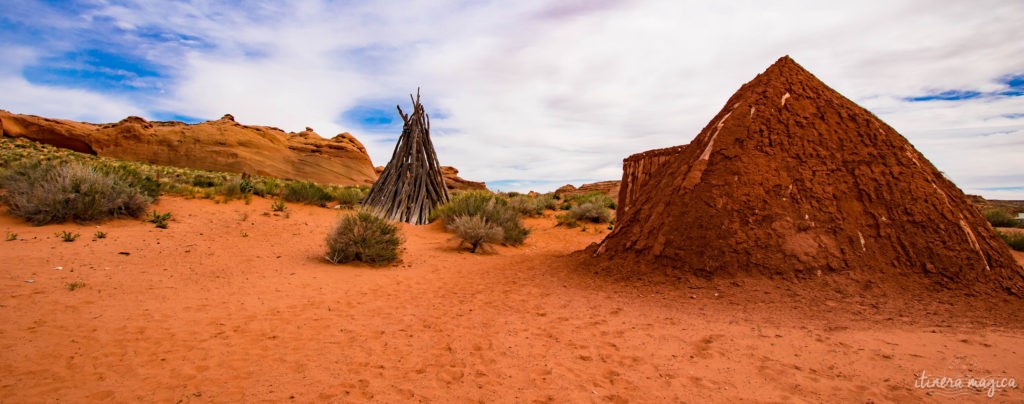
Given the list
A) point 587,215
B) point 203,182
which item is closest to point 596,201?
point 587,215

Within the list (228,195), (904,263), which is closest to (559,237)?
(904,263)

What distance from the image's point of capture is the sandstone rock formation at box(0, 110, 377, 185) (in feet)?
91.8

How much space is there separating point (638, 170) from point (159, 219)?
27.9 ft

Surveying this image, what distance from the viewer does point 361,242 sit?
7.10 metres

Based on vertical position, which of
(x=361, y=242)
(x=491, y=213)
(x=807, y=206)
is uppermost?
(x=807, y=206)

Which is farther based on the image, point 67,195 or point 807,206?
point 67,195

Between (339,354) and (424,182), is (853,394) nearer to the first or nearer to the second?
(339,354)

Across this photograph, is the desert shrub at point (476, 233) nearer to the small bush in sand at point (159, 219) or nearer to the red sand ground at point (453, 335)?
the red sand ground at point (453, 335)

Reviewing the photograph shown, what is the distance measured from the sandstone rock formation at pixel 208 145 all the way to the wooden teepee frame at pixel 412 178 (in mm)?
24394

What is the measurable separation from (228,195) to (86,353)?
9036 mm

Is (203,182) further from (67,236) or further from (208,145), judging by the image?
(208,145)

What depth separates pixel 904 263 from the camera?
4.46 metres

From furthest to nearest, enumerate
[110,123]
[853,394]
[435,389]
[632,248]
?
[110,123] → [632,248] → [435,389] → [853,394]

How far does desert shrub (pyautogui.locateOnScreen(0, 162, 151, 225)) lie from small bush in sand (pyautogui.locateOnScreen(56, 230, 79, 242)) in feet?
2.55
